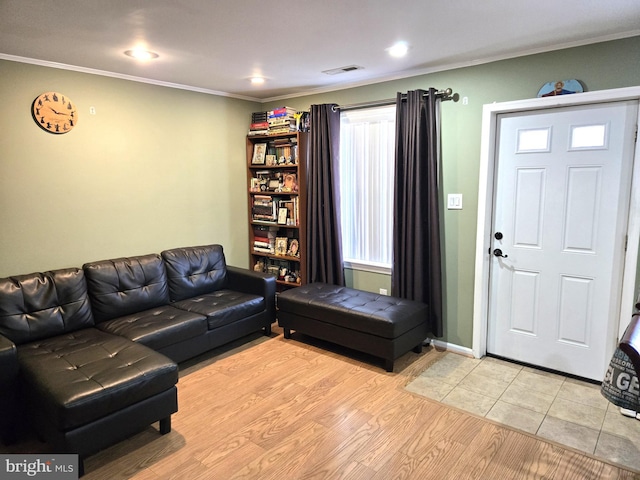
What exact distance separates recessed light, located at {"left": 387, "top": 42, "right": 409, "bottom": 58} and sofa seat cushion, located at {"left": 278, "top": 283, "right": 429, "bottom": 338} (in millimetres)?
1938

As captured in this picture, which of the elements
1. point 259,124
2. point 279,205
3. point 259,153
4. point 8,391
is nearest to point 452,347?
point 279,205

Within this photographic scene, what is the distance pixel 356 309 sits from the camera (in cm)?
335

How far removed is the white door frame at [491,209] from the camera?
2686mm

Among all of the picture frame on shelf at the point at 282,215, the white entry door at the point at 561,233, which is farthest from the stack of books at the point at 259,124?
the white entry door at the point at 561,233

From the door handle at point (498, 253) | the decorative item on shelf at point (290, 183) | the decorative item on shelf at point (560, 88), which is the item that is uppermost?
the decorative item on shelf at point (560, 88)

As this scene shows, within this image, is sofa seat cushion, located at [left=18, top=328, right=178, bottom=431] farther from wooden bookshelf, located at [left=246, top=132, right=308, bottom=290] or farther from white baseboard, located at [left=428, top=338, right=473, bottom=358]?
white baseboard, located at [left=428, top=338, right=473, bottom=358]

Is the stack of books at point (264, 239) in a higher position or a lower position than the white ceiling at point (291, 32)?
lower

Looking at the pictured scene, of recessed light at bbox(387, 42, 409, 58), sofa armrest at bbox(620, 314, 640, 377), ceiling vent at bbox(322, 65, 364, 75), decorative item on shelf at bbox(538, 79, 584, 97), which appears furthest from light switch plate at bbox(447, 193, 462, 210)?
sofa armrest at bbox(620, 314, 640, 377)

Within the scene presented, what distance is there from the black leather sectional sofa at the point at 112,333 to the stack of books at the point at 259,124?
1401 mm

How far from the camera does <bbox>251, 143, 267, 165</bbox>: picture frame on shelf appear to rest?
4.61 metres

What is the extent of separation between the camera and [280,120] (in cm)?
434

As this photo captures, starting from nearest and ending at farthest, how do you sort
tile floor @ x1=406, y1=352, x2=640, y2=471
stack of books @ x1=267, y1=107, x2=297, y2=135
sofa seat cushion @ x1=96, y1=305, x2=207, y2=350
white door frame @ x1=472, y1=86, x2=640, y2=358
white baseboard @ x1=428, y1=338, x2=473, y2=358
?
tile floor @ x1=406, y1=352, x2=640, y2=471, white door frame @ x1=472, y1=86, x2=640, y2=358, sofa seat cushion @ x1=96, y1=305, x2=207, y2=350, white baseboard @ x1=428, y1=338, x2=473, y2=358, stack of books @ x1=267, y1=107, x2=297, y2=135

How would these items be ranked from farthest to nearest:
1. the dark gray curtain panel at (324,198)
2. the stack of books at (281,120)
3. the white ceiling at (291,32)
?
the stack of books at (281,120) → the dark gray curtain panel at (324,198) → the white ceiling at (291,32)

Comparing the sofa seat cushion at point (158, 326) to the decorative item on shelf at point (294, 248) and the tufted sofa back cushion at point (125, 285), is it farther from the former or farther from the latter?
the decorative item on shelf at point (294, 248)
